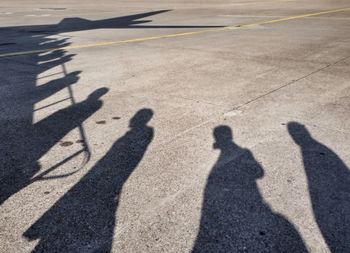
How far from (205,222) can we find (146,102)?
154 inches

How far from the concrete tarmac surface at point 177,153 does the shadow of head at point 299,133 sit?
0.03m

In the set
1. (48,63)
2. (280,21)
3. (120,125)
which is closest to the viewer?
(120,125)

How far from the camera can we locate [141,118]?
21.3ft

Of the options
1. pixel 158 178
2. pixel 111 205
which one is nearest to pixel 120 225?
pixel 111 205

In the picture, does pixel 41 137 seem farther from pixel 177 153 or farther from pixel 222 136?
pixel 222 136

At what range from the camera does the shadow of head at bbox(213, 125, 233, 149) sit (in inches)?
211

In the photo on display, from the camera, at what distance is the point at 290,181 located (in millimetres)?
4402

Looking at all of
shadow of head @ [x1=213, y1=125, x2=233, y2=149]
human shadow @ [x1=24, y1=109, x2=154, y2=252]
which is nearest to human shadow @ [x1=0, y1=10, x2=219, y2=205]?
human shadow @ [x1=24, y1=109, x2=154, y2=252]

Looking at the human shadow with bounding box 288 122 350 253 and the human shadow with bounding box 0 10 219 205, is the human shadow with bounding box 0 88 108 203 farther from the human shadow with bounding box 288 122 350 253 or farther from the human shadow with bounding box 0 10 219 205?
the human shadow with bounding box 288 122 350 253

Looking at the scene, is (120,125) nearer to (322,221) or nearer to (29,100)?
(29,100)

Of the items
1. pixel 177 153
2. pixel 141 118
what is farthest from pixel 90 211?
pixel 141 118

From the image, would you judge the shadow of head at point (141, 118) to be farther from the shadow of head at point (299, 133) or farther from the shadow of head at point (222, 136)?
the shadow of head at point (299, 133)

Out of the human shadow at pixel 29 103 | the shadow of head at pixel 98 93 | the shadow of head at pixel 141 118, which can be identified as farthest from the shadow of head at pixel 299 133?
the shadow of head at pixel 98 93

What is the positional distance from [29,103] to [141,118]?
2.44 meters
